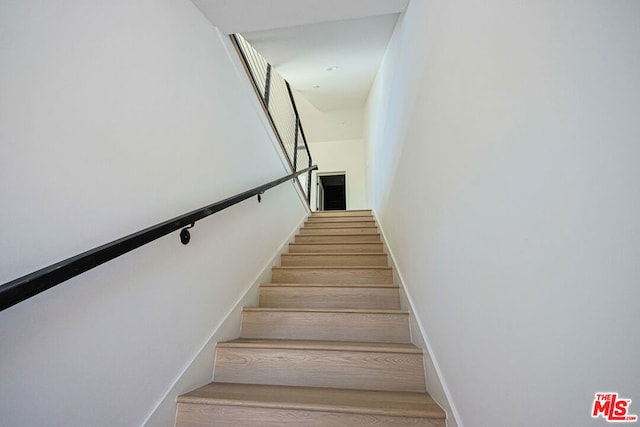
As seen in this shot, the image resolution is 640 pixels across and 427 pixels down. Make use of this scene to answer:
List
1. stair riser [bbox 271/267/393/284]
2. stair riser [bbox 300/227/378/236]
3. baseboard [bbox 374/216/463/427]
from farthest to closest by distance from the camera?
stair riser [bbox 300/227/378/236] → stair riser [bbox 271/267/393/284] → baseboard [bbox 374/216/463/427]

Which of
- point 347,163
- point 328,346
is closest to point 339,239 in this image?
point 328,346

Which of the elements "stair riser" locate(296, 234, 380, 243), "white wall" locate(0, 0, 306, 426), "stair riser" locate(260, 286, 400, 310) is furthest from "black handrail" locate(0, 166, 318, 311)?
"stair riser" locate(296, 234, 380, 243)

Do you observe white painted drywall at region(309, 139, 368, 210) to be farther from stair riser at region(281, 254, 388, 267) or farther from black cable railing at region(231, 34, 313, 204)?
stair riser at region(281, 254, 388, 267)

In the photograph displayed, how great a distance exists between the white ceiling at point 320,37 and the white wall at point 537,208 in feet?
2.24

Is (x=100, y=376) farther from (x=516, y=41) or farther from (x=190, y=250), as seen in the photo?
(x=516, y=41)

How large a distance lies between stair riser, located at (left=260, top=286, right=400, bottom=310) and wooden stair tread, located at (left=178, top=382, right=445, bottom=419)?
23.8 inches

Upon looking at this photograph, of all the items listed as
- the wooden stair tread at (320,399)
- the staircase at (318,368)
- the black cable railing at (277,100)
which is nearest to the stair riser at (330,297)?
the staircase at (318,368)

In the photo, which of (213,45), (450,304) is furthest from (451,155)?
(213,45)

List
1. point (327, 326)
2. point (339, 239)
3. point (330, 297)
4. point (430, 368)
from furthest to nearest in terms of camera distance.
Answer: point (339, 239)
point (330, 297)
point (327, 326)
point (430, 368)

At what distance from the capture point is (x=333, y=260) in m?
2.42

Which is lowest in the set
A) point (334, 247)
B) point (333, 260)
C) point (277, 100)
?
point (333, 260)

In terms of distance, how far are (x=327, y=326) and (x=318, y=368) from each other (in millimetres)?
293

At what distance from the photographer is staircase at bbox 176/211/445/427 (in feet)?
3.35

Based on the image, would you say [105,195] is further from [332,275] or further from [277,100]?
[277,100]
